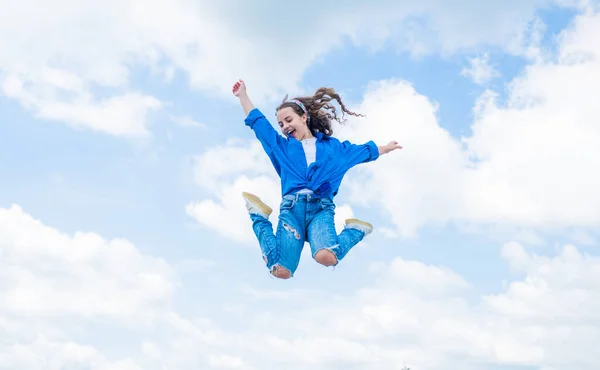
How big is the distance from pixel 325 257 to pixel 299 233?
0.56 metres

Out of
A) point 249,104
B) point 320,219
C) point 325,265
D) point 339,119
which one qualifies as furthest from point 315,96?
point 325,265

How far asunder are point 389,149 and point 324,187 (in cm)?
141

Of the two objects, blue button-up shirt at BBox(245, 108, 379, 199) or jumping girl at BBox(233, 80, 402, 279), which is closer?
jumping girl at BBox(233, 80, 402, 279)

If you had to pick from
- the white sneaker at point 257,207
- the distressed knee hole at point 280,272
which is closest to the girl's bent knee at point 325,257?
the distressed knee hole at point 280,272

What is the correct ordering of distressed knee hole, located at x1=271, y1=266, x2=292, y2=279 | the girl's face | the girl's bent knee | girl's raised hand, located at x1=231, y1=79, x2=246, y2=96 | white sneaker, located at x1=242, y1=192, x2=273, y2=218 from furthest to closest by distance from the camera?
the girl's face
girl's raised hand, located at x1=231, y1=79, x2=246, y2=96
white sneaker, located at x1=242, y1=192, x2=273, y2=218
distressed knee hole, located at x1=271, y1=266, x2=292, y2=279
the girl's bent knee

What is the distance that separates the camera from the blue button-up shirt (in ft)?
27.1

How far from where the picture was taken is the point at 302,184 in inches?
325

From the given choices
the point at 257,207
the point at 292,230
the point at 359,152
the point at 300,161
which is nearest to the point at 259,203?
the point at 257,207

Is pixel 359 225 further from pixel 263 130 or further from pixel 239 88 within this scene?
pixel 239 88

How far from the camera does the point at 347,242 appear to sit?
26.6 ft

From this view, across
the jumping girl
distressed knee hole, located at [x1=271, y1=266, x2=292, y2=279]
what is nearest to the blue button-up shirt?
the jumping girl

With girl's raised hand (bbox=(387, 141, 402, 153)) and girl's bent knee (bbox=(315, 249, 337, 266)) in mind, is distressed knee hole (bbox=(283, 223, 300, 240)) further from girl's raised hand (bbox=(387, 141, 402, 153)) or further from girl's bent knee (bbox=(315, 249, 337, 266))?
girl's raised hand (bbox=(387, 141, 402, 153))

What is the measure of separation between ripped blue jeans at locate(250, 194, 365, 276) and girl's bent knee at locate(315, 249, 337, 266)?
3.0 inches

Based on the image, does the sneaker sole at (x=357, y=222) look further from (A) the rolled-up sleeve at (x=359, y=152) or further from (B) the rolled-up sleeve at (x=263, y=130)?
(B) the rolled-up sleeve at (x=263, y=130)
